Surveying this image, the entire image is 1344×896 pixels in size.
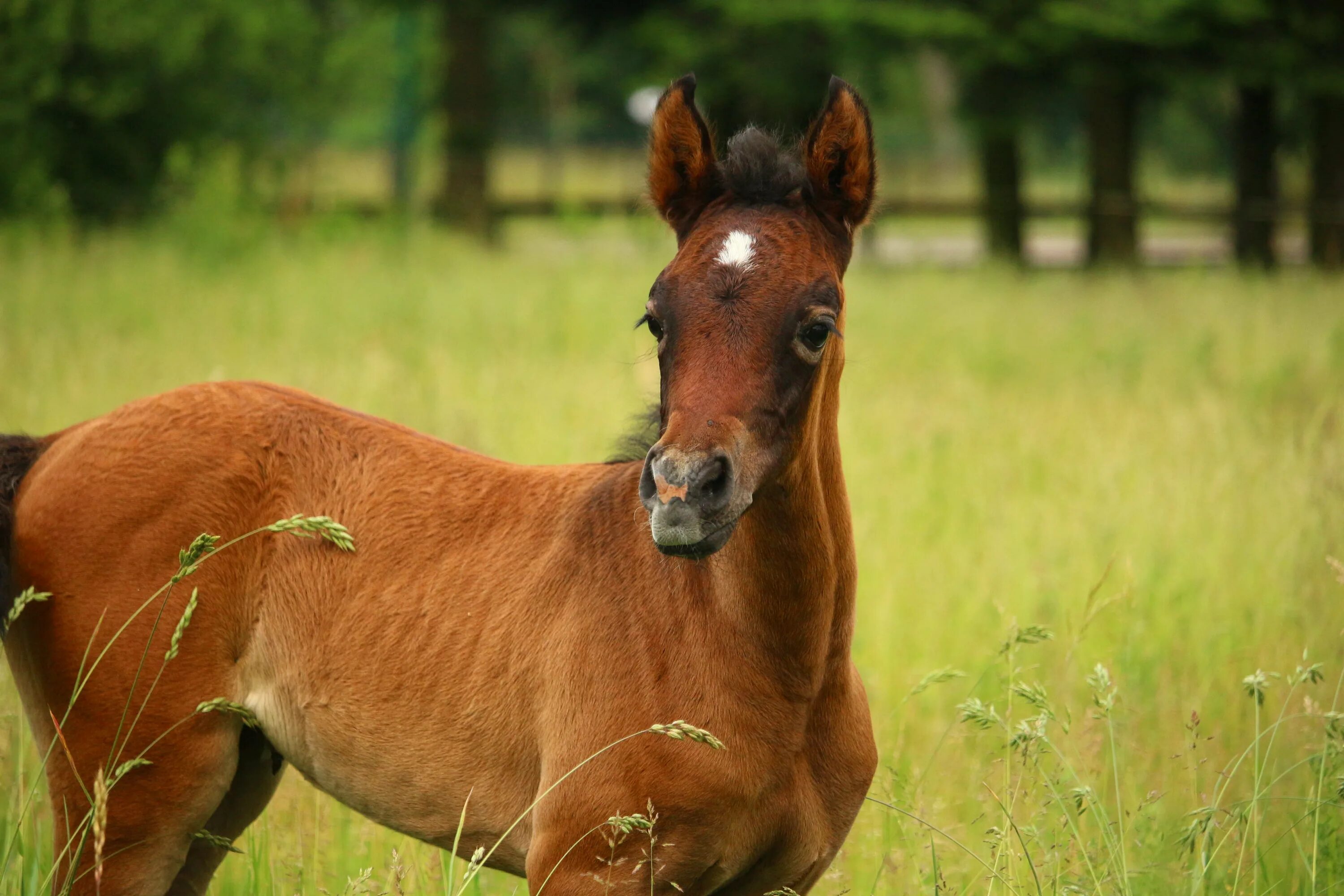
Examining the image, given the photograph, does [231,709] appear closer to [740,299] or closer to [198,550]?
[198,550]

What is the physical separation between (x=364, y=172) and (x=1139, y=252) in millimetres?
26838

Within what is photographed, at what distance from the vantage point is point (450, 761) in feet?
9.17

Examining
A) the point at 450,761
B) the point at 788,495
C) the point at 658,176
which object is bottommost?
the point at 450,761

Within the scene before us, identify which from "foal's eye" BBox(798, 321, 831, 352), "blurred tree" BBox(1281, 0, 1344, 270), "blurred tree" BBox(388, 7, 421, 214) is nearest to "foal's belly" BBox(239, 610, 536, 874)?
"foal's eye" BBox(798, 321, 831, 352)

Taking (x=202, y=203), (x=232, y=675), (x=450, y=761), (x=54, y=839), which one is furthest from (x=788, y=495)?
(x=202, y=203)

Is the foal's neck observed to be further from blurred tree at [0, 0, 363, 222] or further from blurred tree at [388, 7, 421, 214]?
blurred tree at [388, 7, 421, 214]

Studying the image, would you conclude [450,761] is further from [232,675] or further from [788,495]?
[788,495]

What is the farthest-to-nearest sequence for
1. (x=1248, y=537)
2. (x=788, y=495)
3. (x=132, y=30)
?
(x=132, y=30), (x=1248, y=537), (x=788, y=495)

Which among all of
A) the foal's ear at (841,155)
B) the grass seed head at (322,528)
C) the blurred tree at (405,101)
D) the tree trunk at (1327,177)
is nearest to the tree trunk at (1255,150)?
the tree trunk at (1327,177)

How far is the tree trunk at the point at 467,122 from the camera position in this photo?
19.5 metres

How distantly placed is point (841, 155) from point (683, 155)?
0.37 metres

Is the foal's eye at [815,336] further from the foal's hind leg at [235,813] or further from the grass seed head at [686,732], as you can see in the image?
the foal's hind leg at [235,813]

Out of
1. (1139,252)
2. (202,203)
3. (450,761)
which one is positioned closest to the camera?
(450,761)

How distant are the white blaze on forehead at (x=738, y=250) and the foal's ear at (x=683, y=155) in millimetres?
281
